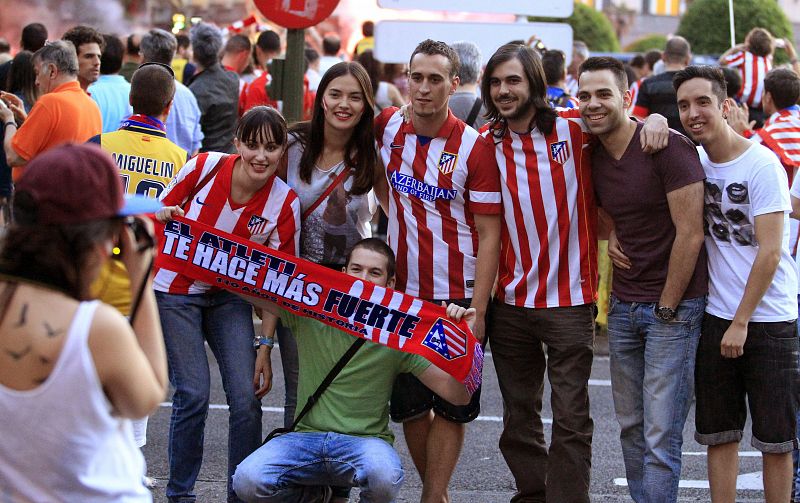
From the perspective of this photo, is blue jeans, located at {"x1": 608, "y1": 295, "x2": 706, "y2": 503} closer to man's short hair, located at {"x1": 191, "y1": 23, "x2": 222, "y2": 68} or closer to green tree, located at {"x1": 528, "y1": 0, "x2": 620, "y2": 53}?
man's short hair, located at {"x1": 191, "y1": 23, "x2": 222, "y2": 68}

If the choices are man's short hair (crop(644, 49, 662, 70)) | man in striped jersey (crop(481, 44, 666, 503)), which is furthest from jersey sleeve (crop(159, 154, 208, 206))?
man's short hair (crop(644, 49, 662, 70))

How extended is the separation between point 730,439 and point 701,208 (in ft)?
3.29

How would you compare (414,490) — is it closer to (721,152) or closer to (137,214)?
(721,152)

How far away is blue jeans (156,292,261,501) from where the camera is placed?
505 cm

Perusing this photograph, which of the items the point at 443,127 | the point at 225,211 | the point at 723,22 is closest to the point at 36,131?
the point at 225,211

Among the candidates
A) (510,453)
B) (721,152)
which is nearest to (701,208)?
(721,152)

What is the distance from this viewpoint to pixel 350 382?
185 inches

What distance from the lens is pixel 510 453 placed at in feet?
17.6

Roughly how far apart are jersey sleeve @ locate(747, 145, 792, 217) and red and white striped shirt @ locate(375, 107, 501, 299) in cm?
108

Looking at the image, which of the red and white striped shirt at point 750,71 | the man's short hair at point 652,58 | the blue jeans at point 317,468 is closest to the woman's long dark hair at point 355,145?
the blue jeans at point 317,468

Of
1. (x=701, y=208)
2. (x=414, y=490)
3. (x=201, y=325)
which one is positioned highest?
(x=701, y=208)

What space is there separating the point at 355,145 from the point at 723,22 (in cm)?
2780

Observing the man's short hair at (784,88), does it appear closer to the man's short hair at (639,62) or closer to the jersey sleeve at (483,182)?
the jersey sleeve at (483,182)

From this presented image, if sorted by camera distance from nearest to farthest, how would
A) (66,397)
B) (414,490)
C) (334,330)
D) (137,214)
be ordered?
(66,397), (137,214), (334,330), (414,490)
